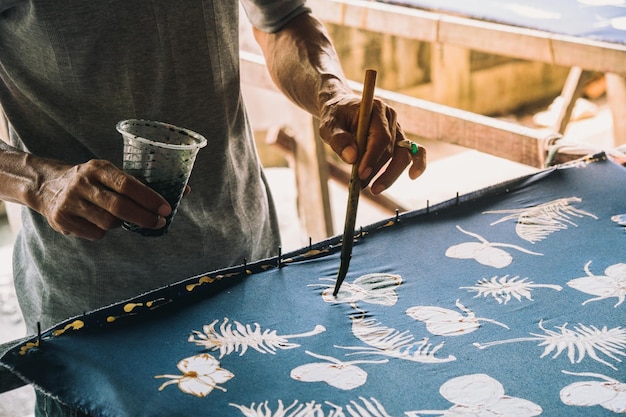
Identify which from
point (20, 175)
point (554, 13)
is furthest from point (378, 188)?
point (554, 13)

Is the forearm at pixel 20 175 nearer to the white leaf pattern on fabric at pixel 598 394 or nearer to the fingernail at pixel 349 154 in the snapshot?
the fingernail at pixel 349 154

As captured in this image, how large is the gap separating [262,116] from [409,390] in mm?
2576

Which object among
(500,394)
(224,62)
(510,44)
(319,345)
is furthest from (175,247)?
(510,44)

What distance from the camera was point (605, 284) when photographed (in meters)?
1.33

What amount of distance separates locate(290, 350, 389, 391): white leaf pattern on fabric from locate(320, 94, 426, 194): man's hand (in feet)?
1.14

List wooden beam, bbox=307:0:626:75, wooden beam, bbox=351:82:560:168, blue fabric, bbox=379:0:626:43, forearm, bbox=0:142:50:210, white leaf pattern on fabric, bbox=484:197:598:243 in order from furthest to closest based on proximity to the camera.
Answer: blue fabric, bbox=379:0:626:43 → wooden beam, bbox=307:0:626:75 → wooden beam, bbox=351:82:560:168 → white leaf pattern on fabric, bbox=484:197:598:243 → forearm, bbox=0:142:50:210

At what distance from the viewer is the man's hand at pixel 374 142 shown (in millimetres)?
1335

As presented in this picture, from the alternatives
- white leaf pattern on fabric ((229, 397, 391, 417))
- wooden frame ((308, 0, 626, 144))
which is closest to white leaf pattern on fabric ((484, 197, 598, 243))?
white leaf pattern on fabric ((229, 397, 391, 417))

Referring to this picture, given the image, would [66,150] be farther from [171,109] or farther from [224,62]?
[224,62]

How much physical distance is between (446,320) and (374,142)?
326mm

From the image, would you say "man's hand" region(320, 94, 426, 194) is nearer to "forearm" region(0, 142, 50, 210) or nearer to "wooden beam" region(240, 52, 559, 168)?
"forearm" region(0, 142, 50, 210)

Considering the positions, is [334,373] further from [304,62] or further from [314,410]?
[304,62]

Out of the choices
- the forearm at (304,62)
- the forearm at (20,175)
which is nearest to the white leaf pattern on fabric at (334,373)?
the forearm at (20,175)

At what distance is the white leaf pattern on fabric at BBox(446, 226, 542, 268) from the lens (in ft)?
4.72
